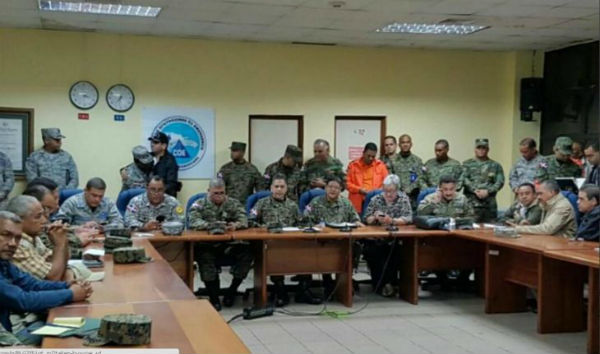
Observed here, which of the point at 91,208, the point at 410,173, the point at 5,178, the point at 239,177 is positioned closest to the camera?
the point at 91,208

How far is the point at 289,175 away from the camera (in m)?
8.15

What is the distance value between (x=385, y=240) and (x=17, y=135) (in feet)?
15.0

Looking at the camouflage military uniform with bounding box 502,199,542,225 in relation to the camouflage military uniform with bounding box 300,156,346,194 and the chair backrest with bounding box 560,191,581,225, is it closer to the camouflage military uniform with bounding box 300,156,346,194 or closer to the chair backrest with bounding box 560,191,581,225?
the chair backrest with bounding box 560,191,581,225

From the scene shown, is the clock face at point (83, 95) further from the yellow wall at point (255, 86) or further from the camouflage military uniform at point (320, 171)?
the camouflage military uniform at point (320, 171)

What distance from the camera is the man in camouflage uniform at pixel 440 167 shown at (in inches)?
336

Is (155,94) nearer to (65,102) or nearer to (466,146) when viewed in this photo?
(65,102)

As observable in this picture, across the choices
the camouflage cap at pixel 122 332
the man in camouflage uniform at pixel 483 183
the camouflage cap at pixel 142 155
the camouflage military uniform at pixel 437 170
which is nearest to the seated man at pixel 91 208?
the camouflage cap at pixel 142 155

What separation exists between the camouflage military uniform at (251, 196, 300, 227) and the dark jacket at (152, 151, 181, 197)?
6.40 ft

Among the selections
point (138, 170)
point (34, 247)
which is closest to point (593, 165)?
point (138, 170)

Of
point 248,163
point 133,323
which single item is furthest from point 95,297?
point 248,163

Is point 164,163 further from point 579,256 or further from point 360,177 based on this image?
point 579,256

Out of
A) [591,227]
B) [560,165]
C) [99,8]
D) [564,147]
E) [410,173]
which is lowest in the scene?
[591,227]

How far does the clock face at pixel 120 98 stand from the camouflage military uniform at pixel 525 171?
4858mm

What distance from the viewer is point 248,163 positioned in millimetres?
8445
